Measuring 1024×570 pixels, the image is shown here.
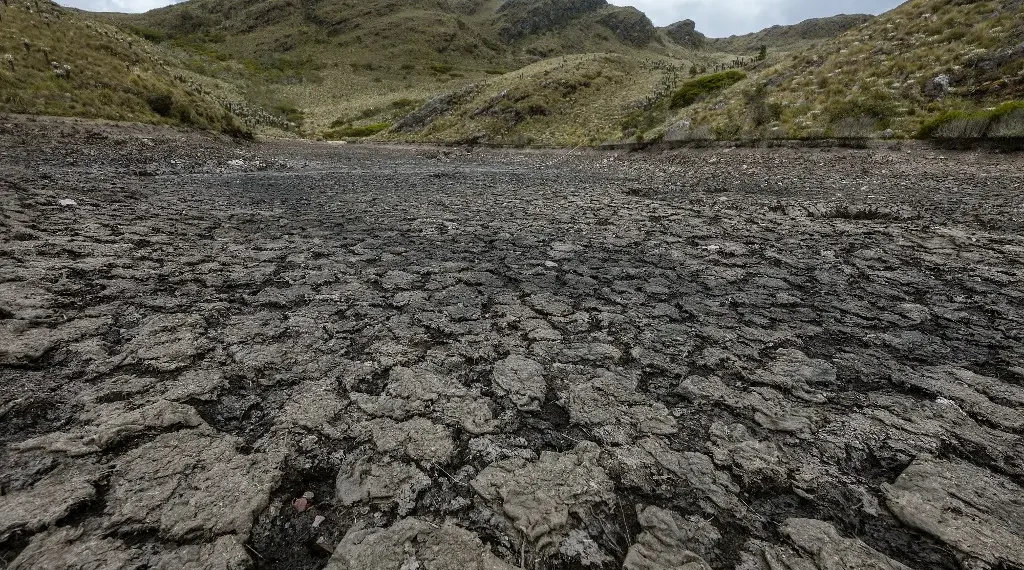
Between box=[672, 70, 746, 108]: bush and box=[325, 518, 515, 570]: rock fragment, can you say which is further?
box=[672, 70, 746, 108]: bush

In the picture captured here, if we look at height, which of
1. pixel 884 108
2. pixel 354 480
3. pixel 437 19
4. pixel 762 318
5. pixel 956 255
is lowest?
pixel 354 480

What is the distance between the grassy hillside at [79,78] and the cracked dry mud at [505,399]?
1653 cm

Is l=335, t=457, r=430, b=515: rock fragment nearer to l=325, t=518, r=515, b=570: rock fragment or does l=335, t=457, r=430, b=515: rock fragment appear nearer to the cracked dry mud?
the cracked dry mud

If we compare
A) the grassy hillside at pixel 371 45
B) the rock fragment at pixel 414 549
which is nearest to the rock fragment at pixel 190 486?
the rock fragment at pixel 414 549

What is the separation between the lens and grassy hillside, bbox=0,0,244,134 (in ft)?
52.0

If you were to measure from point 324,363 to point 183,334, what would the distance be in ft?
3.83

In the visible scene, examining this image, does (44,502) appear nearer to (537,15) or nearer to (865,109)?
(865,109)

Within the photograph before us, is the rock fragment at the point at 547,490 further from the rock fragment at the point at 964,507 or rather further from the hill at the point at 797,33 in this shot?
the hill at the point at 797,33

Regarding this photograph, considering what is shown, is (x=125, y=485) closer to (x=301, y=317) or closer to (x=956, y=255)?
(x=301, y=317)

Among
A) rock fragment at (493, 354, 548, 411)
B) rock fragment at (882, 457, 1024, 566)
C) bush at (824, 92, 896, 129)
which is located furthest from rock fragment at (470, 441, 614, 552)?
bush at (824, 92, 896, 129)

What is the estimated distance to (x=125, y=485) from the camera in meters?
1.81

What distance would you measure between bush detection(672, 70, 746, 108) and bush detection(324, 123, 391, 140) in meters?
29.8

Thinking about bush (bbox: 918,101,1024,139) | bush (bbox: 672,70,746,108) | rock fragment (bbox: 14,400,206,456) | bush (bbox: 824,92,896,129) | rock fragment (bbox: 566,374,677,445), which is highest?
bush (bbox: 672,70,746,108)

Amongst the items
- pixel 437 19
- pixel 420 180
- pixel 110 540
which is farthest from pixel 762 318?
pixel 437 19
